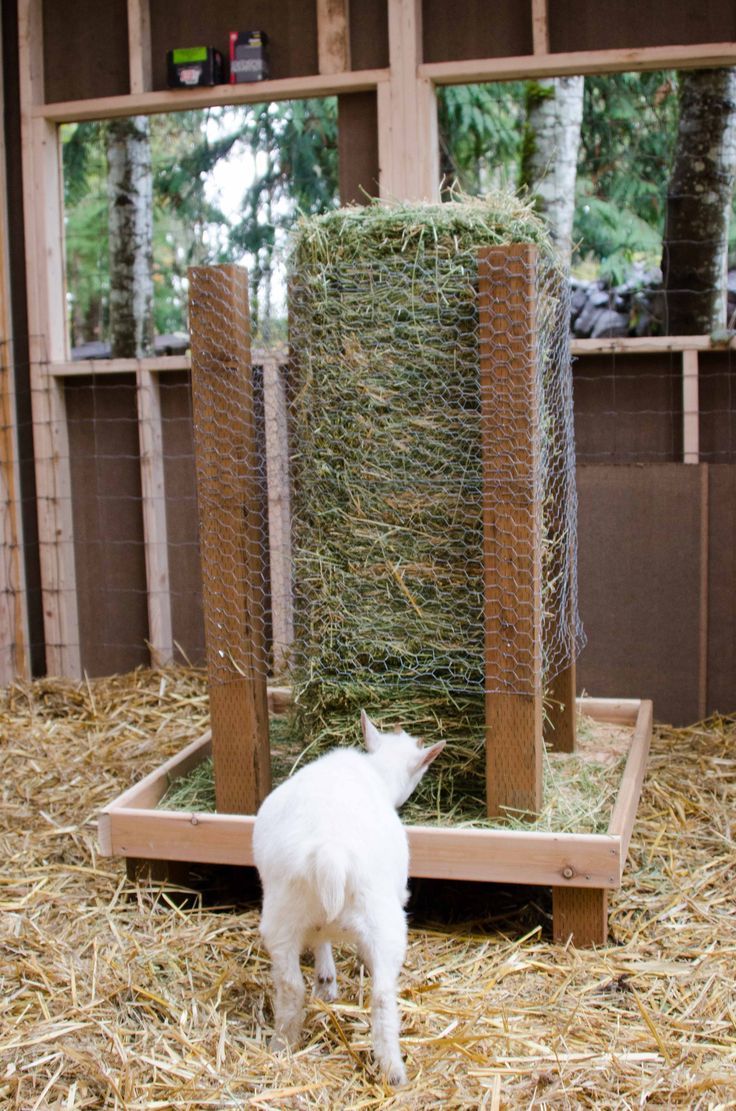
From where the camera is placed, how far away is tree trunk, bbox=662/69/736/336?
20.1 feet

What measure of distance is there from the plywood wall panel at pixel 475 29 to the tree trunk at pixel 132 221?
418cm

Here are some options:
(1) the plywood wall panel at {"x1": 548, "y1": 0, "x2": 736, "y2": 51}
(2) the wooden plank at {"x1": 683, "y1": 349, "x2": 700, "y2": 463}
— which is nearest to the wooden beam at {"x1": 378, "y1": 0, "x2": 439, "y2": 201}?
(1) the plywood wall panel at {"x1": 548, "y1": 0, "x2": 736, "y2": 51}

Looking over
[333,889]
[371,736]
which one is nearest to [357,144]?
[371,736]

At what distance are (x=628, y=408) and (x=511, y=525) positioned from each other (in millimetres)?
2421

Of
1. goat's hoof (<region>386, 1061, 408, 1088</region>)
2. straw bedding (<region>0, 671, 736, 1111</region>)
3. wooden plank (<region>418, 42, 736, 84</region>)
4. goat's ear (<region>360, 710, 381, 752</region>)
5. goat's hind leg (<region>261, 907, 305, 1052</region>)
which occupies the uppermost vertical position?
wooden plank (<region>418, 42, 736, 84</region>)

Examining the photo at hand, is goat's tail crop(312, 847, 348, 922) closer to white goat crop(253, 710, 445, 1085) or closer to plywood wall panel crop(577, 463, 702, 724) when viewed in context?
white goat crop(253, 710, 445, 1085)

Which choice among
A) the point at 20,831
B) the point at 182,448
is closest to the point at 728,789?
the point at 20,831

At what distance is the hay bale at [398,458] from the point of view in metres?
3.37

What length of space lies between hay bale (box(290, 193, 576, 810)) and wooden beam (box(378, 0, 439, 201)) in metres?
1.88

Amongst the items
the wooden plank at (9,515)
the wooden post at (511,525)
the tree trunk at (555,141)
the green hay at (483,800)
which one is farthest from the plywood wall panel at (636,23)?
the green hay at (483,800)

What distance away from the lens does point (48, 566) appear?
6.10m

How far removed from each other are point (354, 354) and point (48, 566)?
3259 mm

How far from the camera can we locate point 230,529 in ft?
11.5

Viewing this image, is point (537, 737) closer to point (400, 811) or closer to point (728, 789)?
point (400, 811)
